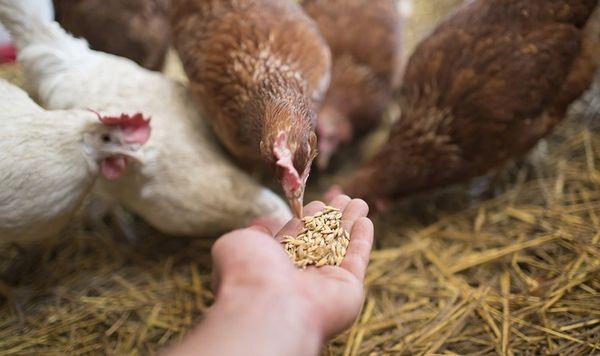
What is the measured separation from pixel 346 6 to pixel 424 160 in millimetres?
1140

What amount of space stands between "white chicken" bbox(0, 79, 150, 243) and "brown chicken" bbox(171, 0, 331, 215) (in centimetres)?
38

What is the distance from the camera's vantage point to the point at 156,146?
1897mm

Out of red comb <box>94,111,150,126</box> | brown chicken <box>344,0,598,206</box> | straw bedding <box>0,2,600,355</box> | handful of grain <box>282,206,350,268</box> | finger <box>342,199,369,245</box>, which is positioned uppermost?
brown chicken <box>344,0,598,206</box>

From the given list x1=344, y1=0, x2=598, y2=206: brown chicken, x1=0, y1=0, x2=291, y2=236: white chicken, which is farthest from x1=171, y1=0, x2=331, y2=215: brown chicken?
x1=344, y1=0, x2=598, y2=206: brown chicken

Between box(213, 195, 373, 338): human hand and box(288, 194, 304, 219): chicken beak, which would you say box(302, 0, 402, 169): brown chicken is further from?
box(213, 195, 373, 338): human hand

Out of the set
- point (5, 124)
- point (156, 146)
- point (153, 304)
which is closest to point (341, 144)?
point (156, 146)

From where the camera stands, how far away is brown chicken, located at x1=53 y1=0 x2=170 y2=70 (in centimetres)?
238

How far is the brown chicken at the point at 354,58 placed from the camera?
272 centimetres

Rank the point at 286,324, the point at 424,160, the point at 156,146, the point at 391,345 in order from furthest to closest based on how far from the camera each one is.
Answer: the point at 424,160 → the point at 156,146 → the point at 391,345 → the point at 286,324

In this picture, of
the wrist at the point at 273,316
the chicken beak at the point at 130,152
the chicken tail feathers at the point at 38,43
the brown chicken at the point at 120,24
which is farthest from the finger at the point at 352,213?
the brown chicken at the point at 120,24

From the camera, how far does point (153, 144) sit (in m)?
1.89

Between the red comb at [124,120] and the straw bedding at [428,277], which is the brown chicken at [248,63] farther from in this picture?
the straw bedding at [428,277]

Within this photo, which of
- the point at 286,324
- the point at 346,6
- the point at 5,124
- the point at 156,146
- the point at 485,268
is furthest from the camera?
the point at 346,6

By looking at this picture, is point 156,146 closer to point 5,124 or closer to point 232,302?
point 5,124
